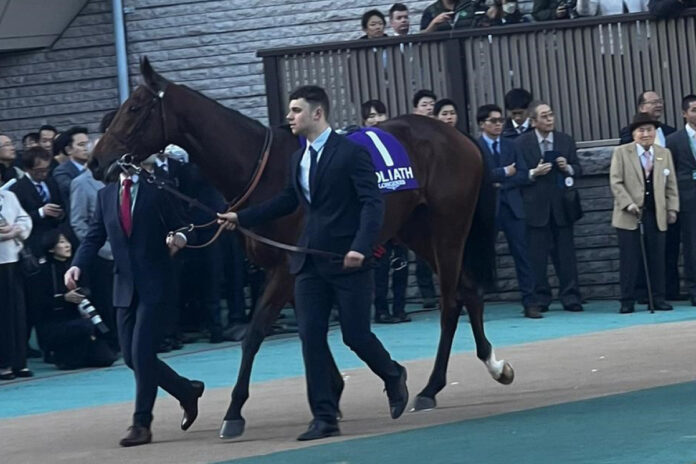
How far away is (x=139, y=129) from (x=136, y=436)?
1996 mm

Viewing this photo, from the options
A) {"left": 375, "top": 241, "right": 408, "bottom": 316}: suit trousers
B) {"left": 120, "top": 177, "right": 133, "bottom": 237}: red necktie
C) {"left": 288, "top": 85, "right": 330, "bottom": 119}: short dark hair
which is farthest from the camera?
{"left": 375, "top": 241, "right": 408, "bottom": 316}: suit trousers

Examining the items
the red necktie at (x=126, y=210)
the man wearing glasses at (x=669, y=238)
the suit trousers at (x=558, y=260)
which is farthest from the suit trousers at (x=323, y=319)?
the man wearing glasses at (x=669, y=238)

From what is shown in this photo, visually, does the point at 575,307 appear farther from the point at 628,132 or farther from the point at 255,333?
the point at 255,333

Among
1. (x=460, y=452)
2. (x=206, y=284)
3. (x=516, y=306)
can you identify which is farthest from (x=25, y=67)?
(x=460, y=452)

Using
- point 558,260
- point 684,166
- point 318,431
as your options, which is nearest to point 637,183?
point 684,166

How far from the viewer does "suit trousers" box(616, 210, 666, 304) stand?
15766mm

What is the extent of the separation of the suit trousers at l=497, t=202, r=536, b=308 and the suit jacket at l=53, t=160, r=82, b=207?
4363 mm

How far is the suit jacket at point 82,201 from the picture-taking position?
46.6 feet

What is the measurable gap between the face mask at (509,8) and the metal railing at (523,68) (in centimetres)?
45

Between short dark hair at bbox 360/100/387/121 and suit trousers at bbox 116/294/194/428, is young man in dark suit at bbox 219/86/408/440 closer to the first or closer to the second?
suit trousers at bbox 116/294/194/428

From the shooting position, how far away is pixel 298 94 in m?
9.12

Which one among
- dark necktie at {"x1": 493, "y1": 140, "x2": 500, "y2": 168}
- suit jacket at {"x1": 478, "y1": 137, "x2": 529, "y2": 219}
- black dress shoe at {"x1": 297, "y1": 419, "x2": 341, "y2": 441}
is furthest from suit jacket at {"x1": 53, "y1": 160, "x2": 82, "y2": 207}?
black dress shoe at {"x1": 297, "y1": 419, "x2": 341, "y2": 441}

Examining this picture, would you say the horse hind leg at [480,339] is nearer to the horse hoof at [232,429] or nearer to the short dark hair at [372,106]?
the horse hoof at [232,429]

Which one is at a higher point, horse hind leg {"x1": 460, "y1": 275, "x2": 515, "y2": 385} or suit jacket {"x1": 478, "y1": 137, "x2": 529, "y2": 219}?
suit jacket {"x1": 478, "y1": 137, "x2": 529, "y2": 219}
